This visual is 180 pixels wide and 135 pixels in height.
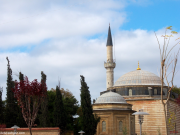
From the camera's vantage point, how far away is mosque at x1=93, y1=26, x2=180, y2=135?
30.2 meters

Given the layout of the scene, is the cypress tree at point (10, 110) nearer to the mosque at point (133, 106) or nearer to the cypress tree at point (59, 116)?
the cypress tree at point (59, 116)

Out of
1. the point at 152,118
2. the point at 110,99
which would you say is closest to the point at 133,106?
the point at 152,118

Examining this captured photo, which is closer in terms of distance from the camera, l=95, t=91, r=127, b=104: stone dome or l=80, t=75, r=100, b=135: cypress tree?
l=80, t=75, r=100, b=135: cypress tree

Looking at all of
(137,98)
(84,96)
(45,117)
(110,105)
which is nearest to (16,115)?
(45,117)

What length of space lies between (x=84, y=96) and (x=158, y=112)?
1305 cm

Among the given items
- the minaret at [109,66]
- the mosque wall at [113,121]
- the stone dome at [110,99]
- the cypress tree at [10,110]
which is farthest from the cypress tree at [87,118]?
the minaret at [109,66]

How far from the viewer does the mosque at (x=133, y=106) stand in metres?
30.2

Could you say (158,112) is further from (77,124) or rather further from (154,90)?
(77,124)

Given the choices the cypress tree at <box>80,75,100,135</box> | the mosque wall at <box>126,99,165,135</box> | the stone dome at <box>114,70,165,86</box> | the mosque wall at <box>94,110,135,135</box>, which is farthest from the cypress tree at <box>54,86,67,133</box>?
A: the stone dome at <box>114,70,165,86</box>

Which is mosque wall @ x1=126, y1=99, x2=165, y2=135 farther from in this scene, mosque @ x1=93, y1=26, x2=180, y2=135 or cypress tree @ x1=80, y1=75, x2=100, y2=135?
cypress tree @ x1=80, y1=75, x2=100, y2=135

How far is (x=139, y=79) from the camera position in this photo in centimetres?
4056

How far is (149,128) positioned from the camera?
36.9 metres

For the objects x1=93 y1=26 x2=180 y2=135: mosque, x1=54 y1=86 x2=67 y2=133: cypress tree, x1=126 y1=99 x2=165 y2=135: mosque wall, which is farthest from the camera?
x1=126 y1=99 x2=165 y2=135: mosque wall

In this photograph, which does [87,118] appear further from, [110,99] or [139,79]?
[139,79]
